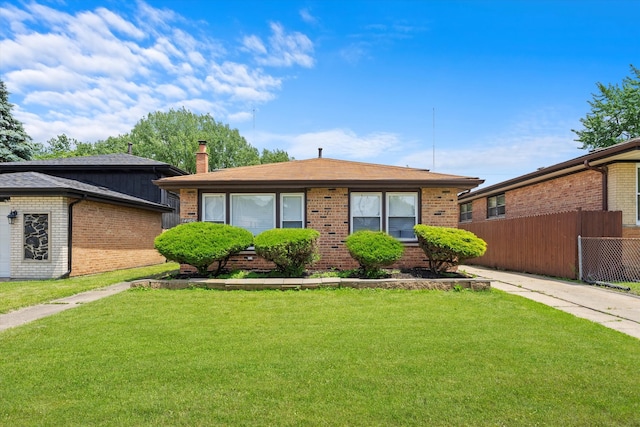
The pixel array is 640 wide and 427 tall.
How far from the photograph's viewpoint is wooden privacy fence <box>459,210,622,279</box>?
10969 mm

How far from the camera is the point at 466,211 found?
73.0ft

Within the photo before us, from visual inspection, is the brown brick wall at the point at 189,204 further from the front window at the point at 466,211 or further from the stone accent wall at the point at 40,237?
the front window at the point at 466,211

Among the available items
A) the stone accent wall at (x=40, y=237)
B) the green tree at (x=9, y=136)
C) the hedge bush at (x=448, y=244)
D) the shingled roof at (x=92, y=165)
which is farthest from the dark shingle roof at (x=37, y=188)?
the green tree at (x=9, y=136)

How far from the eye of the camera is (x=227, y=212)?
433 inches

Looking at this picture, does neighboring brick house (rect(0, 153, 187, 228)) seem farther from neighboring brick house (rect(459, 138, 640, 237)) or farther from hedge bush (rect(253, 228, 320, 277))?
neighboring brick house (rect(459, 138, 640, 237))

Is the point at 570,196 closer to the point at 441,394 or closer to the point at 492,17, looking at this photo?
the point at 492,17

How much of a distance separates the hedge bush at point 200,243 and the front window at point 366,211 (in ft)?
10.6

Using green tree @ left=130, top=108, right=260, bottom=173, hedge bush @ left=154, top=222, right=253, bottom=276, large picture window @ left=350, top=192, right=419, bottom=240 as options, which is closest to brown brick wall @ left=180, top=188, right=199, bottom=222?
hedge bush @ left=154, top=222, right=253, bottom=276

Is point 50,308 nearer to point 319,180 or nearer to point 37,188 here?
point 37,188

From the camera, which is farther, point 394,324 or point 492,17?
point 492,17

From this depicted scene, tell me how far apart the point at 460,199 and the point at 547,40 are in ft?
30.0

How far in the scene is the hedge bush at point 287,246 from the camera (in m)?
8.93

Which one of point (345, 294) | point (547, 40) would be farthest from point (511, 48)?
point (345, 294)

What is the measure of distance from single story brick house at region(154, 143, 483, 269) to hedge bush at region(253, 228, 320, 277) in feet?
4.58
